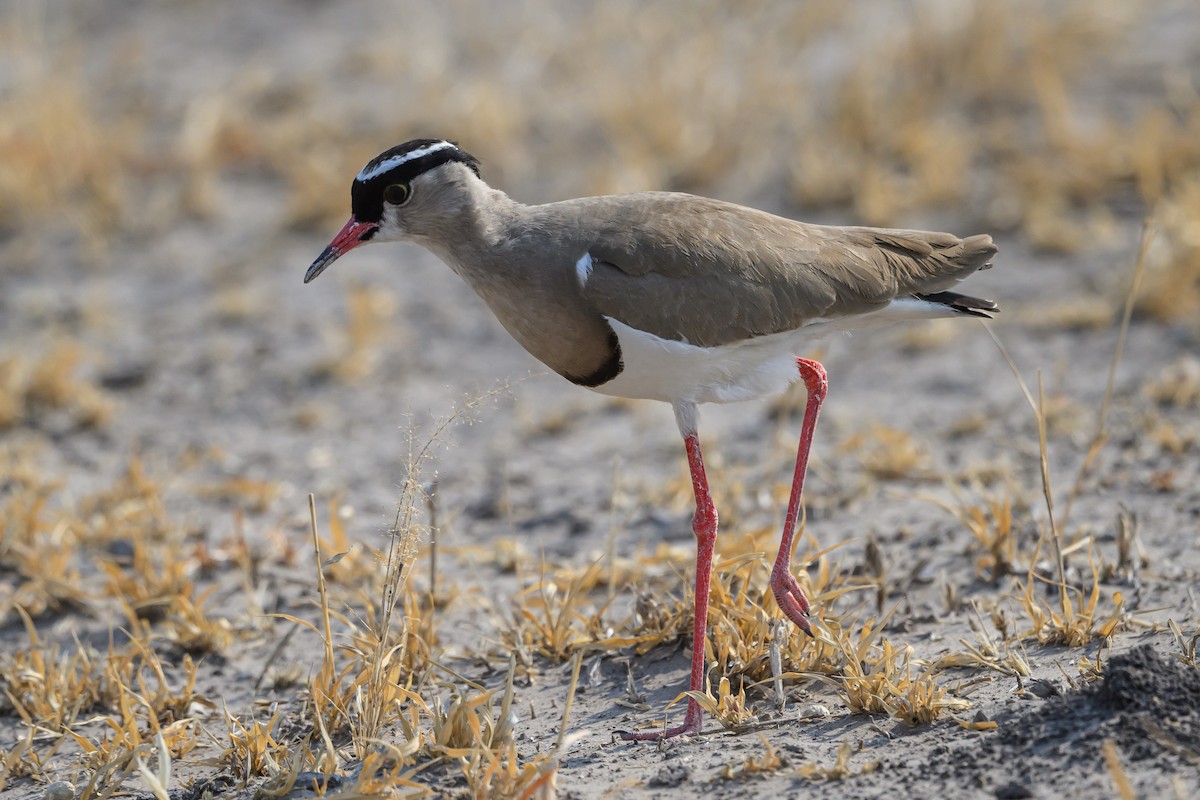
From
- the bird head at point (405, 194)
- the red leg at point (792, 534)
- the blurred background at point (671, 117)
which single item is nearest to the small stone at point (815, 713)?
the red leg at point (792, 534)

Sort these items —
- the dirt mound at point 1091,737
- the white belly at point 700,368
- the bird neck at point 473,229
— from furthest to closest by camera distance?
the bird neck at point 473,229
the white belly at point 700,368
the dirt mound at point 1091,737

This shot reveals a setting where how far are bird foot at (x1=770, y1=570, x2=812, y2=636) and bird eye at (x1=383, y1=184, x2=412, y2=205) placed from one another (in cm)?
163

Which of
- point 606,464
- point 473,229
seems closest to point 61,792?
point 473,229

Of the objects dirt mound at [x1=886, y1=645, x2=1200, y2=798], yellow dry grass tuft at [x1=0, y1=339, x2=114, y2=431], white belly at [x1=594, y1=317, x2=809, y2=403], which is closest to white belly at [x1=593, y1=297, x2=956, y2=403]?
white belly at [x1=594, y1=317, x2=809, y2=403]

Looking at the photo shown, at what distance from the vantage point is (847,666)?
142 inches

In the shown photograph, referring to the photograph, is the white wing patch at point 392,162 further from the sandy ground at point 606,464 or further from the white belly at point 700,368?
the sandy ground at point 606,464

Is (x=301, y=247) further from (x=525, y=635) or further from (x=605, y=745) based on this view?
(x=605, y=745)

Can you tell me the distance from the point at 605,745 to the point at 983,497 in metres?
1.77

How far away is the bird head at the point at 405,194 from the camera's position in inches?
159

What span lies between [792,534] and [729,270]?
0.82m

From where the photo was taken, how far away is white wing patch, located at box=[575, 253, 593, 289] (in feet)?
12.5

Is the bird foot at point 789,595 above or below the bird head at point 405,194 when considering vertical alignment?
below

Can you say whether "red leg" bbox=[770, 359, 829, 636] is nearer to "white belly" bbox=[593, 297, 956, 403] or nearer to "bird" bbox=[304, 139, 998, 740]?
"bird" bbox=[304, 139, 998, 740]

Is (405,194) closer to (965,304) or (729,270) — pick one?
(729,270)
